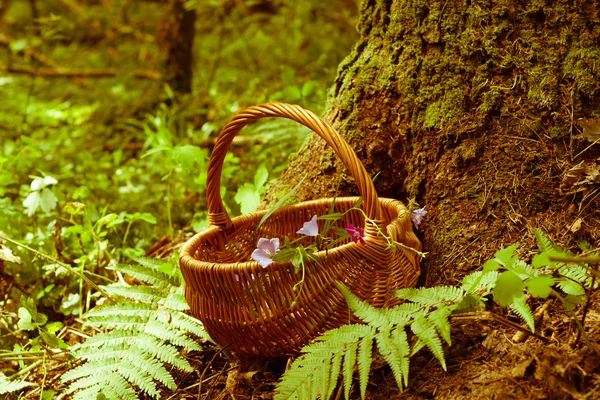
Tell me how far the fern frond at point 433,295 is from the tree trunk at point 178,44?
12.1 feet

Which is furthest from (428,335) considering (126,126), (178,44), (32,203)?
(178,44)

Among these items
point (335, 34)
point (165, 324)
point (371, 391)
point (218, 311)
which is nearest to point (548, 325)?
point (371, 391)

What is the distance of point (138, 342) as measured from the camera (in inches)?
74.4

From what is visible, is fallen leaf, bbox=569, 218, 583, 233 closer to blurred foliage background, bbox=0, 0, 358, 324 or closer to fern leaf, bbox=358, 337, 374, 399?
fern leaf, bbox=358, 337, 374, 399

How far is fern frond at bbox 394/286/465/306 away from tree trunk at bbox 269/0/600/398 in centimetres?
20

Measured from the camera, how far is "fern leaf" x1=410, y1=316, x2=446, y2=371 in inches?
56.2

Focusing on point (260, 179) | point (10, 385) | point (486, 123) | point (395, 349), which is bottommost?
point (10, 385)

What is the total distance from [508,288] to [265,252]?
2.43 ft

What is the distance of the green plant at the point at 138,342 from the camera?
1761 millimetres

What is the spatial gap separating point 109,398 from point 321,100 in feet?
7.78

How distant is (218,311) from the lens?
180 centimetres

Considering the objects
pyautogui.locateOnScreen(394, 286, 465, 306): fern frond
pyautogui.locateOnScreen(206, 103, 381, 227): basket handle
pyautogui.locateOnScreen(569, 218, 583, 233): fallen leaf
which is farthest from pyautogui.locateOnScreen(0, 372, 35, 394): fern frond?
pyautogui.locateOnScreen(569, 218, 583, 233): fallen leaf

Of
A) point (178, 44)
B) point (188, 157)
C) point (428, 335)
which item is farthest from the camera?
point (178, 44)

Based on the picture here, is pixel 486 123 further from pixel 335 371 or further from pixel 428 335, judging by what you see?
pixel 335 371
